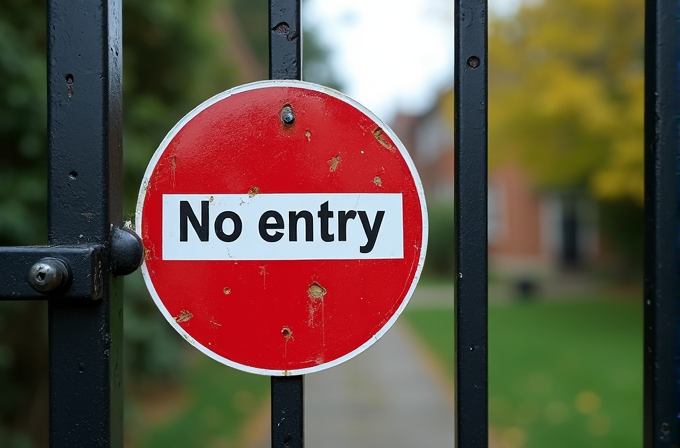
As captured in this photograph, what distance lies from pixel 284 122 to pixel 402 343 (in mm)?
9910

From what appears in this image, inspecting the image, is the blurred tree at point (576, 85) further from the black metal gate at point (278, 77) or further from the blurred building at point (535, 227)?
the blurred building at point (535, 227)

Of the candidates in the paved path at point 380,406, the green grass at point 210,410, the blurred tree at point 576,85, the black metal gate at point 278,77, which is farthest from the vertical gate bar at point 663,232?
the blurred tree at point 576,85

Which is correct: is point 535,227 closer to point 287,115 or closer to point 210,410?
point 210,410

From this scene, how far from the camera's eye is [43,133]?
12.1ft

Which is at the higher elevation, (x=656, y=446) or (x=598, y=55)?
(x=598, y=55)

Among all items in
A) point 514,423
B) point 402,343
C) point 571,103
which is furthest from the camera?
point 402,343

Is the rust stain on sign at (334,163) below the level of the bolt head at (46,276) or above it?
above

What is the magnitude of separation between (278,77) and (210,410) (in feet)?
18.6

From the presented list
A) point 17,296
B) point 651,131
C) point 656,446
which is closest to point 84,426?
point 17,296

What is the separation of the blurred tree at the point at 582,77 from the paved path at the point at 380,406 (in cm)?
434

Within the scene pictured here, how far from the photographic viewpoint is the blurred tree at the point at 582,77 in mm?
9156

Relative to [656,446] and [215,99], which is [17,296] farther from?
[656,446]

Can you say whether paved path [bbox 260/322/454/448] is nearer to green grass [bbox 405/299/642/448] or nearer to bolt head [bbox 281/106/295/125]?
green grass [bbox 405/299/642/448]

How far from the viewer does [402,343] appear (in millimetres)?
10789
